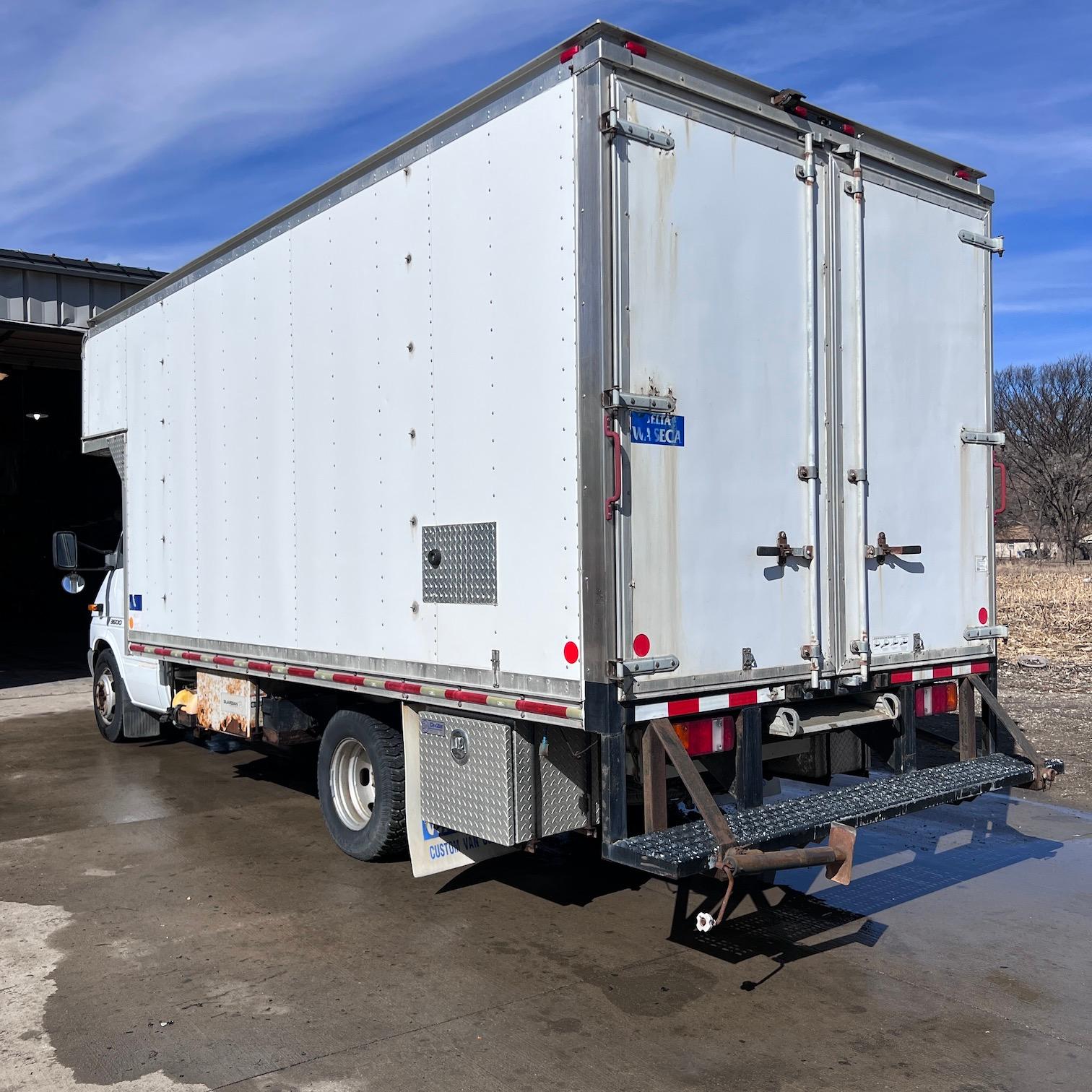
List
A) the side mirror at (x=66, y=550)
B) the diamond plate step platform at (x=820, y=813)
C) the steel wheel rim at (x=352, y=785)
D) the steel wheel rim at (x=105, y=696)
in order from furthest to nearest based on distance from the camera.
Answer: the steel wheel rim at (x=105, y=696), the side mirror at (x=66, y=550), the steel wheel rim at (x=352, y=785), the diamond plate step platform at (x=820, y=813)

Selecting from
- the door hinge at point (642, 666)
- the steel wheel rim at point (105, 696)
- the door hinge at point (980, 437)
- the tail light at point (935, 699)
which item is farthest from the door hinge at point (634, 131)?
the steel wheel rim at point (105, 696)

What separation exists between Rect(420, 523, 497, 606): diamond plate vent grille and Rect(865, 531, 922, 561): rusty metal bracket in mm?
1923

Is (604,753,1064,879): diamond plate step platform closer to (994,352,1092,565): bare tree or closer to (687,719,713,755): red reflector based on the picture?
(687,719,713,755): red reflector

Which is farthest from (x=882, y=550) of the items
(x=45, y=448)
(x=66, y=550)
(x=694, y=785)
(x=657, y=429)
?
(x=45, y=448)

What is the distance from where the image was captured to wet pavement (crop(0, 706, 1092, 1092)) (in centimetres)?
416

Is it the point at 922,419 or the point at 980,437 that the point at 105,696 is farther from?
the point at 980,437

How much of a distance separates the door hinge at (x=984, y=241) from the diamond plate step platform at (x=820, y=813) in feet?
9.41

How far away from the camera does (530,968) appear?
513cm

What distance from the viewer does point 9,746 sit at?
1121 centimetres

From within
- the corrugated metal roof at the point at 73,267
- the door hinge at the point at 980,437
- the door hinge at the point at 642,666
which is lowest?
the door hinge at the point at 642,666

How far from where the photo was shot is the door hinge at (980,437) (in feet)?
20.4

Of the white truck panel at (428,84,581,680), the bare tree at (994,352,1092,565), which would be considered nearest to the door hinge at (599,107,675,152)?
the white truck panel at (428,84,581,680)

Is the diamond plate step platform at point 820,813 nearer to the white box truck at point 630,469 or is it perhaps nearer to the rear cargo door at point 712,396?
the white box truck at point 630,469

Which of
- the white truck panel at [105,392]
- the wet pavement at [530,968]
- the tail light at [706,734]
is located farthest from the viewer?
the white truck panel at [105,392]
